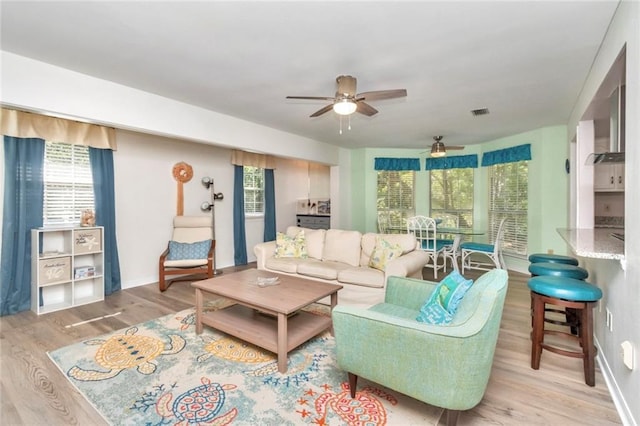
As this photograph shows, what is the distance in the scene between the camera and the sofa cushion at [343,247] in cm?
379

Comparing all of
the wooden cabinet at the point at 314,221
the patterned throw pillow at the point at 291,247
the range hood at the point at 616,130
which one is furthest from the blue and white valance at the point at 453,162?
the patterned throw pillow at the point at 291,247

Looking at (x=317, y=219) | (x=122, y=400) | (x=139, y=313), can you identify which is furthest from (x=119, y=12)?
(x=317, y=219)

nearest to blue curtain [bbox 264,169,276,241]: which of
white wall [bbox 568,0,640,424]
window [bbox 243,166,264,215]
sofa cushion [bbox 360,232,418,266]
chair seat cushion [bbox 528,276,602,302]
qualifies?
window [bbox 243,166,264,215]

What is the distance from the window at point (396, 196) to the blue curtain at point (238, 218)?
3.00 metres

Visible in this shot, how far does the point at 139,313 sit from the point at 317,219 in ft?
14.0

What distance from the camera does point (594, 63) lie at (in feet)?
8.38

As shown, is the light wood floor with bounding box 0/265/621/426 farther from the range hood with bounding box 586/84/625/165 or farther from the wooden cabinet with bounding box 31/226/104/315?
the range hood with bounding box 586/84/625/165

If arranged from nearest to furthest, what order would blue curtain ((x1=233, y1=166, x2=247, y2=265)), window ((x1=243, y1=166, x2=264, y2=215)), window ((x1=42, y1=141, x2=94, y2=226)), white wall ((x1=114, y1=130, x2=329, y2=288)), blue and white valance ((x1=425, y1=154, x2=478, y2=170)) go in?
window ((x1=42, y1=141, x2=94, y2=226)) < white wall ((x1=114, y1=130, x2=329, y2=288)) < blue curtain ((x1=233, y1=166, x2=247, y2=265)) < blue and white valance ((x1=425, y1=154, x2=478, y2=170)) < window ((x1=243, y1=166, x2=264, y2=215))

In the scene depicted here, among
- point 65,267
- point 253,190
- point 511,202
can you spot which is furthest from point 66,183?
point 511,202

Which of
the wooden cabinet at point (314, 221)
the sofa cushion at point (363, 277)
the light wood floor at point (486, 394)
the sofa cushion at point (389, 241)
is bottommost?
the light wood floor at point (486, 394)

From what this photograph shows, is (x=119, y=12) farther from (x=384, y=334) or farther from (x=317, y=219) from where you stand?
(x=317, y=219)

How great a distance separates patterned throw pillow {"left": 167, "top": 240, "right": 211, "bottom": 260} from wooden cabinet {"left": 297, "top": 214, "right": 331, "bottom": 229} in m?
2.89

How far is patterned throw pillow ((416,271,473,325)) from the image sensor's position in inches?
68.7

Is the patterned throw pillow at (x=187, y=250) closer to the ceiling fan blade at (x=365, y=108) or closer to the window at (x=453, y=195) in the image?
the ceiling fan blade at (x=365, y=108)
